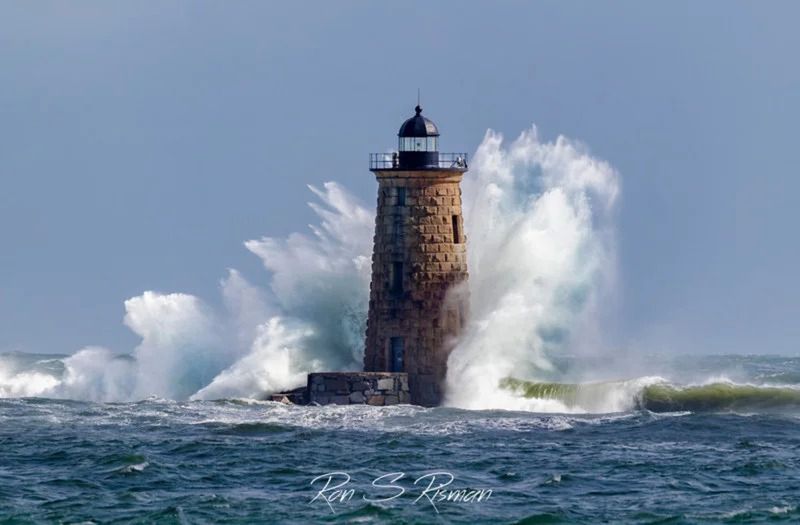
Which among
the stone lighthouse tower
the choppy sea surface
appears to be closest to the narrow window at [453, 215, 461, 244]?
the stone lighthouse tower

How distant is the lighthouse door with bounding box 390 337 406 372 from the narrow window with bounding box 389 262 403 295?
104 cm

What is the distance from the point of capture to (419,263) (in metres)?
44.8

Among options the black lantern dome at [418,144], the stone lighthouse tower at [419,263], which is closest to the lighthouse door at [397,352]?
the stone lighthouse tower at [419,263]

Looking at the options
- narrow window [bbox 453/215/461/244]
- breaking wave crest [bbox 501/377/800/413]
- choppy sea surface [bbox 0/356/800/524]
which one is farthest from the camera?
narrow window [bbox 453/215/461/244]

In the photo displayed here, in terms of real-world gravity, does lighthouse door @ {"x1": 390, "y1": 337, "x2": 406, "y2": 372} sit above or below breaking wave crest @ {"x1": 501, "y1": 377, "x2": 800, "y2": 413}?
above

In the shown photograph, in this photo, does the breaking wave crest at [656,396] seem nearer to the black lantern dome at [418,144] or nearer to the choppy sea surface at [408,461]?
the choppy sea surface at [408,461]

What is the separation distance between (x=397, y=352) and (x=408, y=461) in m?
10.7

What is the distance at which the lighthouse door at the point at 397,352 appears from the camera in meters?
45.0

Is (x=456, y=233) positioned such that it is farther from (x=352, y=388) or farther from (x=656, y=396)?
(x=656, y=396)

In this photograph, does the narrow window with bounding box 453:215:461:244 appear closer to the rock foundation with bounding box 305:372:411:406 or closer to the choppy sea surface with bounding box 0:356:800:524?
the rock foundation with bounding box 305:372:411:406

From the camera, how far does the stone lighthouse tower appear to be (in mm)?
44719

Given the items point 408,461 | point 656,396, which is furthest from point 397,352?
point 408,461

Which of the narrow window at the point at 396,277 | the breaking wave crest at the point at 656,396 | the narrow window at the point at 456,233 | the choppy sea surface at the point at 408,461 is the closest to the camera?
the choppy sea surface at the point at 408,461

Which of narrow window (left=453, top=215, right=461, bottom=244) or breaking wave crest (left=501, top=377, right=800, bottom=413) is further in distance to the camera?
narrow window (left=453, top=215, right=461, bottom=244)
